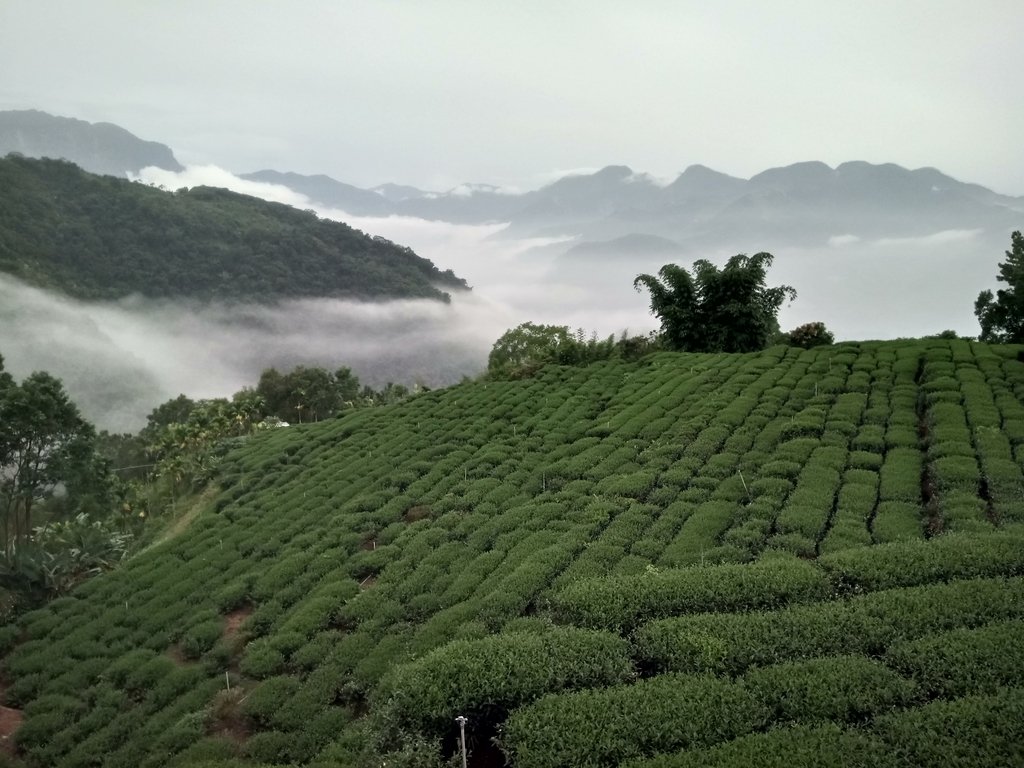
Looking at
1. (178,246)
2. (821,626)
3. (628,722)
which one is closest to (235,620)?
(628,722)

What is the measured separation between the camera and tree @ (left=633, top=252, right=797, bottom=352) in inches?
1072

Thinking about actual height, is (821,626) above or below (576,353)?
below

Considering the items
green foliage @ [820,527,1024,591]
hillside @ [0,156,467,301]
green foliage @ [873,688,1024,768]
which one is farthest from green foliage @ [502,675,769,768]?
hillside @ [0,156,467,301]

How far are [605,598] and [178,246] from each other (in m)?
108

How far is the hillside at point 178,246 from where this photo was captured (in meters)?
85.1

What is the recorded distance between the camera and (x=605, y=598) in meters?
9.33

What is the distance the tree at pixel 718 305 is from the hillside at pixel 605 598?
7.80m

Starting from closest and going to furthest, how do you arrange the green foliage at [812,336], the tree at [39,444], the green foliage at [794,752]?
1. the green foliage at [794,752]
2. the tree at [39,444]
3. the green foliage at [812,336]

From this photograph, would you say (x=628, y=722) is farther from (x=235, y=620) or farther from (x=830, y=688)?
(x=235, y=620)

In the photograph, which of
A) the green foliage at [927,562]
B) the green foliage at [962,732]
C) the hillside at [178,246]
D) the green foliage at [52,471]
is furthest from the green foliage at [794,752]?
the hillside at [178,246]

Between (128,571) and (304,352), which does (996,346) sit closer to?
(128,571)

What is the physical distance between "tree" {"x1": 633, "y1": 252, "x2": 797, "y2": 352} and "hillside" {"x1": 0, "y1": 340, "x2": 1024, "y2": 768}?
780cm

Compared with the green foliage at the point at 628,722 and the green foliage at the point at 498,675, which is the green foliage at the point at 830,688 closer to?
the green foliage at the point at 628,722

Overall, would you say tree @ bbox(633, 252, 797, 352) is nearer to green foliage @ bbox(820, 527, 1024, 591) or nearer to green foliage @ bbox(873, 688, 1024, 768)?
green foliage @ bbox(820, 527, 1024, 591)
